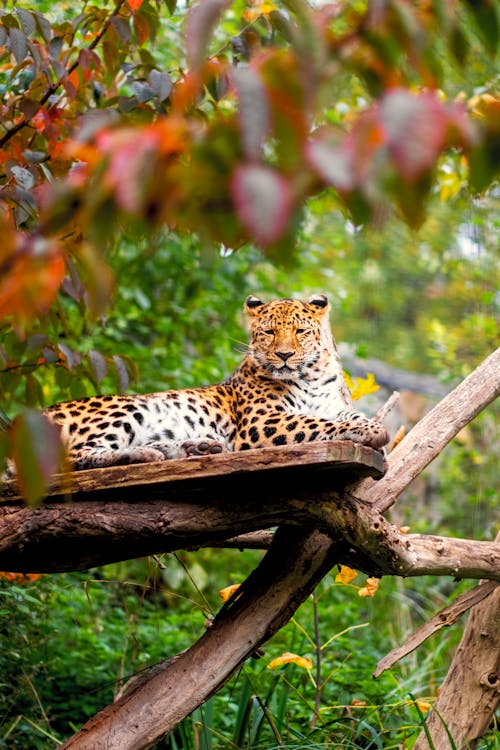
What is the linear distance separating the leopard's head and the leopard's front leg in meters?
0.33

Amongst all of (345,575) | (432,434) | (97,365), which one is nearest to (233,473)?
(97,365)

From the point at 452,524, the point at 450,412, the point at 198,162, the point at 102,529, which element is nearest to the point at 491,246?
the point at 452,524

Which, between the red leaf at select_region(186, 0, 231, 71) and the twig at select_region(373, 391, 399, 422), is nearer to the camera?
the red leaf at select_region(186, 0, 231, 71)

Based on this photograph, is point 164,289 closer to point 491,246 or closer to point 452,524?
point 491,246

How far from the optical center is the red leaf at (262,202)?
124cm

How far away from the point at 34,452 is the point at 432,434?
3256mm

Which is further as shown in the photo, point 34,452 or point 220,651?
point 220,651

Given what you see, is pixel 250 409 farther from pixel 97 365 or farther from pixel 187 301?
pixel 187 301

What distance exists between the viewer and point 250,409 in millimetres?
4809

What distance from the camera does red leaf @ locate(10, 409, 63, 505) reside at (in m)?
1.51

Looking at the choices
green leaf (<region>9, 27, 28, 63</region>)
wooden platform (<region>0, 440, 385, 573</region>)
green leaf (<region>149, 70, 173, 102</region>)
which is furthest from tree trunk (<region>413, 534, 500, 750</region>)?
green leaf (<region>9, 27, 28, 63</region>)

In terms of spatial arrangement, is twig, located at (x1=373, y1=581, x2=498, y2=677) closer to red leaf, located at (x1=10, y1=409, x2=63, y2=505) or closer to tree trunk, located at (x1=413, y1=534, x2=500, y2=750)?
tree trunk, located at (x1=413, y1=534, x2=500, y2=750)

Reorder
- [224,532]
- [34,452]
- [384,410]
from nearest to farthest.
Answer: [34,452]
[224,532]
[384,410]

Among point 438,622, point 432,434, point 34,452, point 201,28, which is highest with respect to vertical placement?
point 201,28
